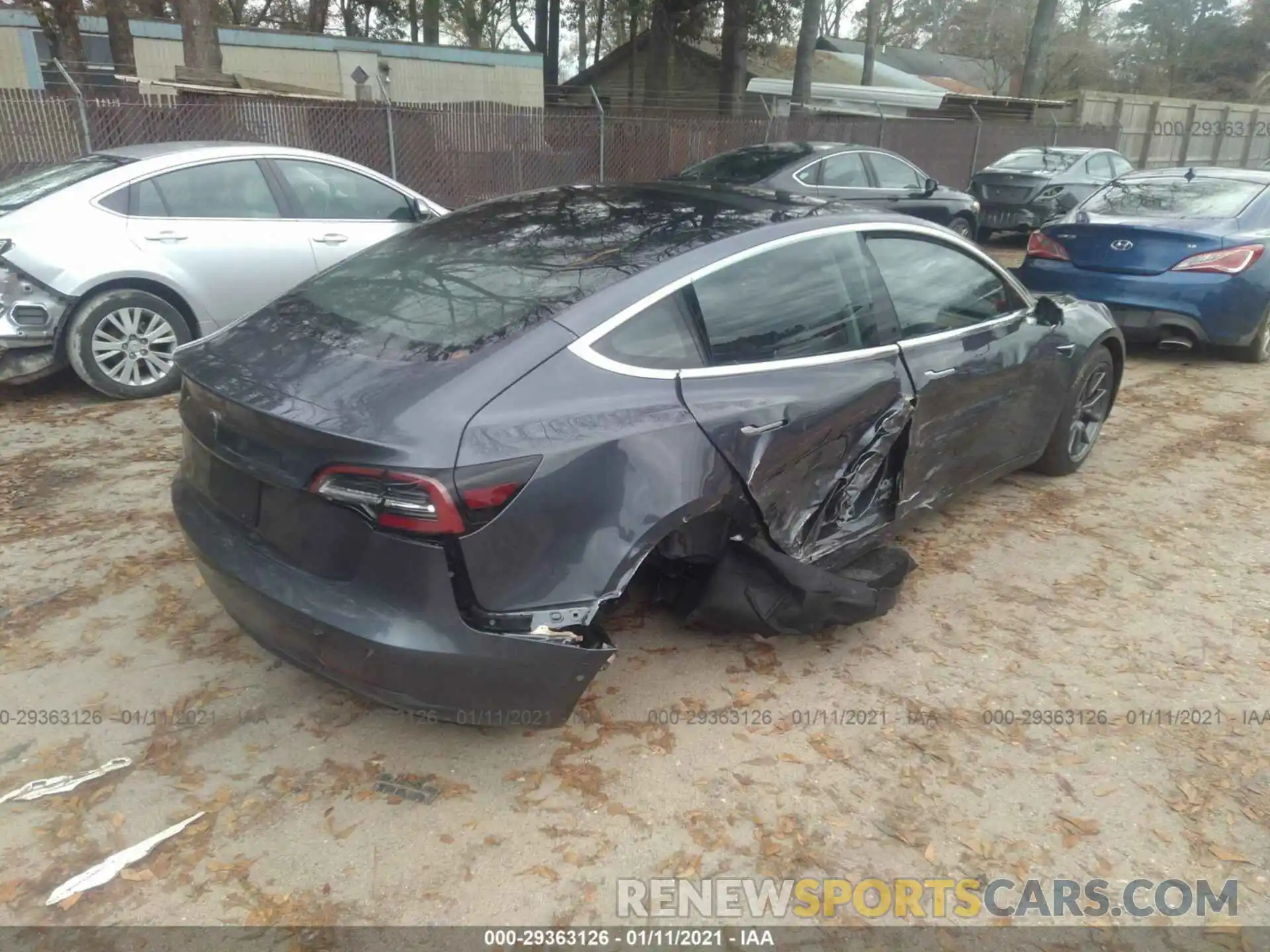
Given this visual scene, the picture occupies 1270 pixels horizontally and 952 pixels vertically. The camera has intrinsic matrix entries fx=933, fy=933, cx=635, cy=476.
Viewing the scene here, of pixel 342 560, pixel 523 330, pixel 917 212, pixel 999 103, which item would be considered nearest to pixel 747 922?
pixel 342 560

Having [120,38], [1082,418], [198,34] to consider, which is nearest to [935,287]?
[1082,418]

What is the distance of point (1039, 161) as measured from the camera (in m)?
14.5

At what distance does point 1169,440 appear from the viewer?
6.00m

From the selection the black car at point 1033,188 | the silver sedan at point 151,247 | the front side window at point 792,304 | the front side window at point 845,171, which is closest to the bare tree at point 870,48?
the black car at point 1033,188

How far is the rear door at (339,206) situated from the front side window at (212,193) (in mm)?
178

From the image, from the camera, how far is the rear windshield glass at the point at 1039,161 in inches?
558

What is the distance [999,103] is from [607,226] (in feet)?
84.7

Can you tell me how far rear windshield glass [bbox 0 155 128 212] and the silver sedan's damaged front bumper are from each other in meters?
0.55

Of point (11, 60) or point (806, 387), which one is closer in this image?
point (806, 387)

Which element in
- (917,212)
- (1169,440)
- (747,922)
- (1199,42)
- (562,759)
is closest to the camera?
(747,922)

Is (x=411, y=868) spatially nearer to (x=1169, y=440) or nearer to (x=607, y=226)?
(x=607, y=226)

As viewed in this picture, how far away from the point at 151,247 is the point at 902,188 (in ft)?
29.1

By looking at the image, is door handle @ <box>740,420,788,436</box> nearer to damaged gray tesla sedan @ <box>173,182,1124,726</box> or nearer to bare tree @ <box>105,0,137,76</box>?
damaged gray tesla sedan @ <box>173,182,1124,726</box>
